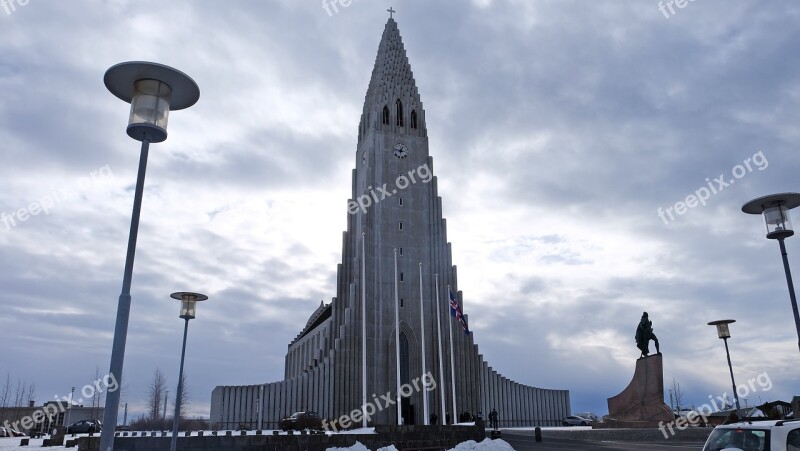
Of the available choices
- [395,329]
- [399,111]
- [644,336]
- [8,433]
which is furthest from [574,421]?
[8,433]

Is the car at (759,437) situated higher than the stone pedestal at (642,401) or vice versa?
the stone pedestal at (642,401)

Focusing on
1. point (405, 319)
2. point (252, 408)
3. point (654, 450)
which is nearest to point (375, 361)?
point (405, 319)

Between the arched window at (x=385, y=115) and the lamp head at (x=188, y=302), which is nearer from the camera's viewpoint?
the lamp head at (x=188, y=302)

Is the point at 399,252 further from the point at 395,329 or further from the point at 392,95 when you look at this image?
the point at 392,95

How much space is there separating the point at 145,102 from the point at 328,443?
24.5 m

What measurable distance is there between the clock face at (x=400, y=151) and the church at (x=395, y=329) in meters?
0.10

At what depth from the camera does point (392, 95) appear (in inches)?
2544

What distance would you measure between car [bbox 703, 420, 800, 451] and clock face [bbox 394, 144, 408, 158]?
5266 centimetres

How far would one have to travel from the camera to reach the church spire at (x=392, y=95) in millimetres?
63344

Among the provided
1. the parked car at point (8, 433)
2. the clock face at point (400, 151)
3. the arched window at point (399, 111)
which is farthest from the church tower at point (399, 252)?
the parked car at point (8, 433)

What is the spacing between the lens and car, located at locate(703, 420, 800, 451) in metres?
9.17

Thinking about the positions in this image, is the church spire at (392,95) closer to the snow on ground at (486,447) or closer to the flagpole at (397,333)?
the flagpole at (397,333)

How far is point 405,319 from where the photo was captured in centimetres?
5662

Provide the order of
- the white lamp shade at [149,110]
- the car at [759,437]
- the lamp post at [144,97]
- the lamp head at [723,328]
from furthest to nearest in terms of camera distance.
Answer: the lamp head at [723,328], the white lamp shade at [149,110], the lamp post at [144,97], the car at [759,437]
